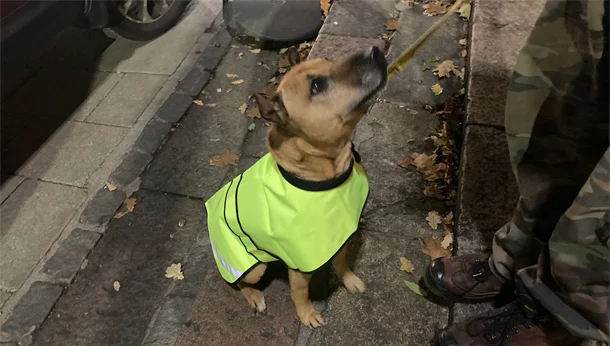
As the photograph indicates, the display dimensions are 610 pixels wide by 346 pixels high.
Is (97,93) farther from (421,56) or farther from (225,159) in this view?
(421,56)

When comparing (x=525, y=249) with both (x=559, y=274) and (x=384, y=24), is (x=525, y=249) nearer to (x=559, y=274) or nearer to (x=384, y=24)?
(x=559, y=274)

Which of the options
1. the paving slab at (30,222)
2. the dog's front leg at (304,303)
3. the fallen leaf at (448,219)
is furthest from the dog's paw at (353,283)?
the paving slab at (30,222)

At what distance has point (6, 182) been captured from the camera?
13.3 feet

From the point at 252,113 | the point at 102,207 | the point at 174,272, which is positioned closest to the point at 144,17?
the point at 252,113

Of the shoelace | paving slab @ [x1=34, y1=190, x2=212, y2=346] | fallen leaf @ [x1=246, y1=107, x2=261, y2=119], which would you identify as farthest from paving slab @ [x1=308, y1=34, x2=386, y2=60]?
the shoelace

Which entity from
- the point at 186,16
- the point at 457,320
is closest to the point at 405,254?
the point at 457,320

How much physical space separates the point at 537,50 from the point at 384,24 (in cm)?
283

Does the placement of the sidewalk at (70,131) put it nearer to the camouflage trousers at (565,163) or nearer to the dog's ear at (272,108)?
the dog's ear at (272,108)

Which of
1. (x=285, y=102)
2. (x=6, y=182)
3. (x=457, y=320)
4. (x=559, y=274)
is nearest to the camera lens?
(x=559, y=274)

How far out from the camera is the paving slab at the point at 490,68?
3492mm

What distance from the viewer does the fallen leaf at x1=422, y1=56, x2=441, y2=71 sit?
4188mm

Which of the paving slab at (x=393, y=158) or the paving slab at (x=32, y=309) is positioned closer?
the paving slab at (x=32, y=309)

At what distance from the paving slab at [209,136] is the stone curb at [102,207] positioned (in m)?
0.10

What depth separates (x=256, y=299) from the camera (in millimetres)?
2844
